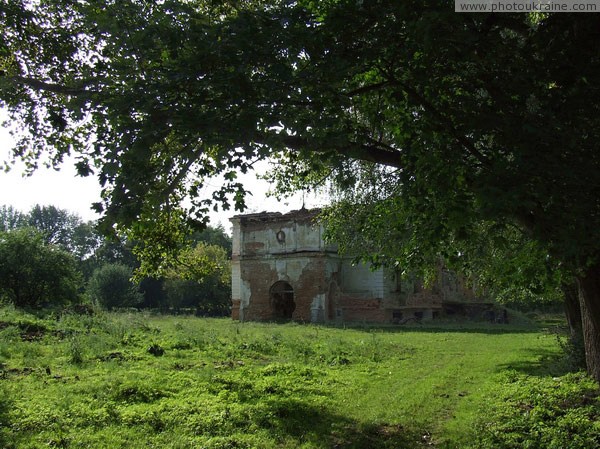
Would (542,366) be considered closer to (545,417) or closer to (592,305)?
(545,417)

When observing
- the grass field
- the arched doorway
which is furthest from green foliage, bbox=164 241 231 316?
the grass field

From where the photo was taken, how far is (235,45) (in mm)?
6176

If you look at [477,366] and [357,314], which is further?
[357,314]

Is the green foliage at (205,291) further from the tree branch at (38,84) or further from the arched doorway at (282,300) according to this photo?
the tree branch at (38,84)

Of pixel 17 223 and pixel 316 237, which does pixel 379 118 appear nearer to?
pixel 316 237

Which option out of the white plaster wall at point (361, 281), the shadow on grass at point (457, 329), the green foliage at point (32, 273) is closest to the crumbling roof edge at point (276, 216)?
the white plaster wall at point (361, 281)

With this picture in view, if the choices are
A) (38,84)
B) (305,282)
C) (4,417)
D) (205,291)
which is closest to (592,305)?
(4,417)

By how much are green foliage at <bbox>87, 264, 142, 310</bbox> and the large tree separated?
164 ft

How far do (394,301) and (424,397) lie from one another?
90.8 feet

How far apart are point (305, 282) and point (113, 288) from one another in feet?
83.9

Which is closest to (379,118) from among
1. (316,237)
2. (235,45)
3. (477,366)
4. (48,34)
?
(235,45)

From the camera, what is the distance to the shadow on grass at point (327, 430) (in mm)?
7496

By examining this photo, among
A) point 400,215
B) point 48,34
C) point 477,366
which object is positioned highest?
point 48,34

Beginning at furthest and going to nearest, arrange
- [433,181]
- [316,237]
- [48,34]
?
[316,237] < [48,34] < [433,181]
